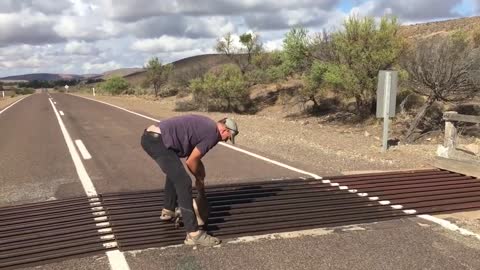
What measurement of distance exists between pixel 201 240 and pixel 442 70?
1229 cm

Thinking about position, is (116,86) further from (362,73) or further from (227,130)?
(227,130)

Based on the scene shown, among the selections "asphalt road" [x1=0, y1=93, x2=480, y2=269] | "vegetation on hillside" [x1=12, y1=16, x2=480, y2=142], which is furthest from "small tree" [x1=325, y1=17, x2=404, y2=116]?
"asphalt road" [x1=0, y1=93, x2=480, y2=269]

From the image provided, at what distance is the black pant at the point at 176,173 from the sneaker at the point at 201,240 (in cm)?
8

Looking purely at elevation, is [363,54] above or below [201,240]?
above

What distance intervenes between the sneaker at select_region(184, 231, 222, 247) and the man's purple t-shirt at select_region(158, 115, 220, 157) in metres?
0.83

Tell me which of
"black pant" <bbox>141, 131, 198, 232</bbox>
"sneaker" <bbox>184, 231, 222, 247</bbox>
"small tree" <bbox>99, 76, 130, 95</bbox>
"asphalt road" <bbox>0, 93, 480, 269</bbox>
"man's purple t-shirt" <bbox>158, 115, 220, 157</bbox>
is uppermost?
"man's purple t-shirt" <bbox>158, 115, 220, 157</bbox>

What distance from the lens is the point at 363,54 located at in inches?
710

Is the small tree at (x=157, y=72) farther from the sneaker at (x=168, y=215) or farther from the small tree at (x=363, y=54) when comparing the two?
the sneaker at (x=168, y=215)

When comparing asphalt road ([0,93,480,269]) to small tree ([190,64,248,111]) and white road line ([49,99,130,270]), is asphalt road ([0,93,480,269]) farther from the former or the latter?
small tree ([190,64,248,111])

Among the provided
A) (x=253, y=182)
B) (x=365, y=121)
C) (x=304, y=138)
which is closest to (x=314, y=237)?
(x=253, y=182)

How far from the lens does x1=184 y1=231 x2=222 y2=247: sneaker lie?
5.17 meters

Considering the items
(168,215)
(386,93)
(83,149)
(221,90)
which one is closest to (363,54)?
(386,93)

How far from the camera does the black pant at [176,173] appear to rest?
5.25 m

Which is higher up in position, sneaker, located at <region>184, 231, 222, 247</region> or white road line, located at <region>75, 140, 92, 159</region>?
sneaker, located at <region>184, 231, 222, 247</region>
